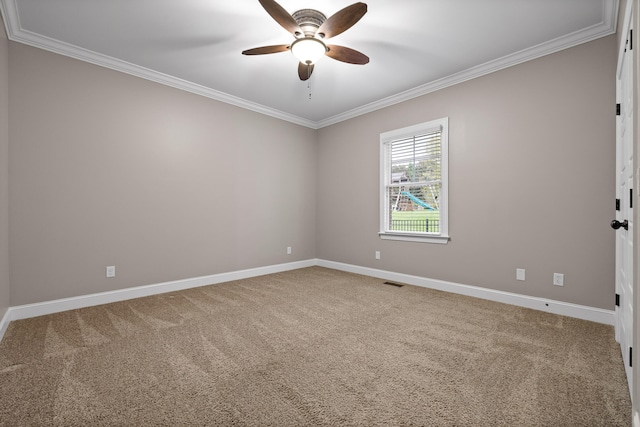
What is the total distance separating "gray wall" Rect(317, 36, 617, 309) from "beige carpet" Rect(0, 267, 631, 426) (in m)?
0.49

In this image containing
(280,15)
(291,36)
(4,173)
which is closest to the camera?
(280,15)

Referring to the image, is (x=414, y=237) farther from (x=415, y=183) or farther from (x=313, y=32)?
(x=313, y=32)

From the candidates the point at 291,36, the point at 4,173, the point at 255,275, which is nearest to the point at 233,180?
the point at 255,275

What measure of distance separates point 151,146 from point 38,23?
1.39 meters

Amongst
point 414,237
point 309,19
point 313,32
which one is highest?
point 309,19

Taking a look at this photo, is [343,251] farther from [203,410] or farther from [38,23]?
[38,23]

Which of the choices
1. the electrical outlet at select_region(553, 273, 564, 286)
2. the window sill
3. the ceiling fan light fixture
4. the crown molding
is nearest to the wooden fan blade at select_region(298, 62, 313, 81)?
the ceiling fan light fixture

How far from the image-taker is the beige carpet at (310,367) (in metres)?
1.49

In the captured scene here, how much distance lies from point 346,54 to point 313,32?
1.11ft

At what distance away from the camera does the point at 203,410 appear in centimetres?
151

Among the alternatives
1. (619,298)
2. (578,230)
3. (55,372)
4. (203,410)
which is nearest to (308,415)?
(203,410)

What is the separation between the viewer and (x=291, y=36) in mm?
2926

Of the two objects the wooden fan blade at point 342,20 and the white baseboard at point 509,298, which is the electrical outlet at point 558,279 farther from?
the wooden fan blade at point 342,20

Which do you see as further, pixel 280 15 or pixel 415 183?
pixel 415 183
